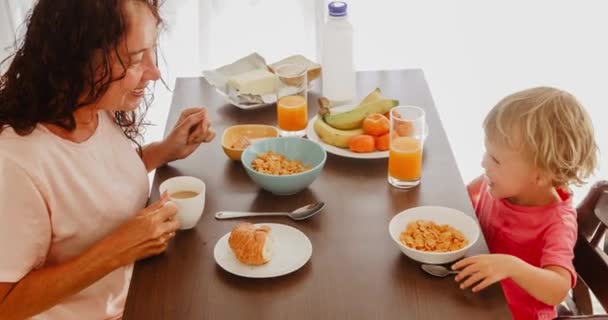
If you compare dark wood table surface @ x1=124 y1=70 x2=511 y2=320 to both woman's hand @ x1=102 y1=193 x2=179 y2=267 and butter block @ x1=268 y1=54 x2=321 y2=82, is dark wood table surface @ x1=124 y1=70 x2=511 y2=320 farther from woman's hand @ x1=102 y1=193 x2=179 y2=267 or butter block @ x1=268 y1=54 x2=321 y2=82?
butter block @ x1=268 y1=54 x2=321 y2=82

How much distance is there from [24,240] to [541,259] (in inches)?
36.0

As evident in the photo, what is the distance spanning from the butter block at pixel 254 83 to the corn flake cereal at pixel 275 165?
0.35 meters

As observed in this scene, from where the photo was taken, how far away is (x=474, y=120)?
287 centimetres

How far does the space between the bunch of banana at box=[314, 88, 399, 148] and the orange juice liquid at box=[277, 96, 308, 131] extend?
4 centimetres

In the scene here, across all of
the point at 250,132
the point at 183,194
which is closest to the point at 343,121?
the point at 250,132

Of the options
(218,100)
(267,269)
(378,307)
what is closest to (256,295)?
(267,269)

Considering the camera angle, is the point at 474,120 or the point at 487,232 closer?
the point at 487,232

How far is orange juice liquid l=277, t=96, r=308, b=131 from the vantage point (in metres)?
1.73

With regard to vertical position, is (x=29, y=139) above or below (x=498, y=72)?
above

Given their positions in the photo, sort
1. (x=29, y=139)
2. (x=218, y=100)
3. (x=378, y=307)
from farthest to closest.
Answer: (x=218, y=100), (x=29, y=139), (x=378, y=307)

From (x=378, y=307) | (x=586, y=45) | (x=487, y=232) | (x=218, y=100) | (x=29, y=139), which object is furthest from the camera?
(x=586, y=45)

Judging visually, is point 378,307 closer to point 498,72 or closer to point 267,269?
point 267,269

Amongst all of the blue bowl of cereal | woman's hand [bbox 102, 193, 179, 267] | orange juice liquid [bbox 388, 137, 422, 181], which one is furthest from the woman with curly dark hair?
orange juice liquid [bbox 388, 137, 422, 181]

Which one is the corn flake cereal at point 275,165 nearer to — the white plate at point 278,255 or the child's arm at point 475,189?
the white plate at point 278,255
